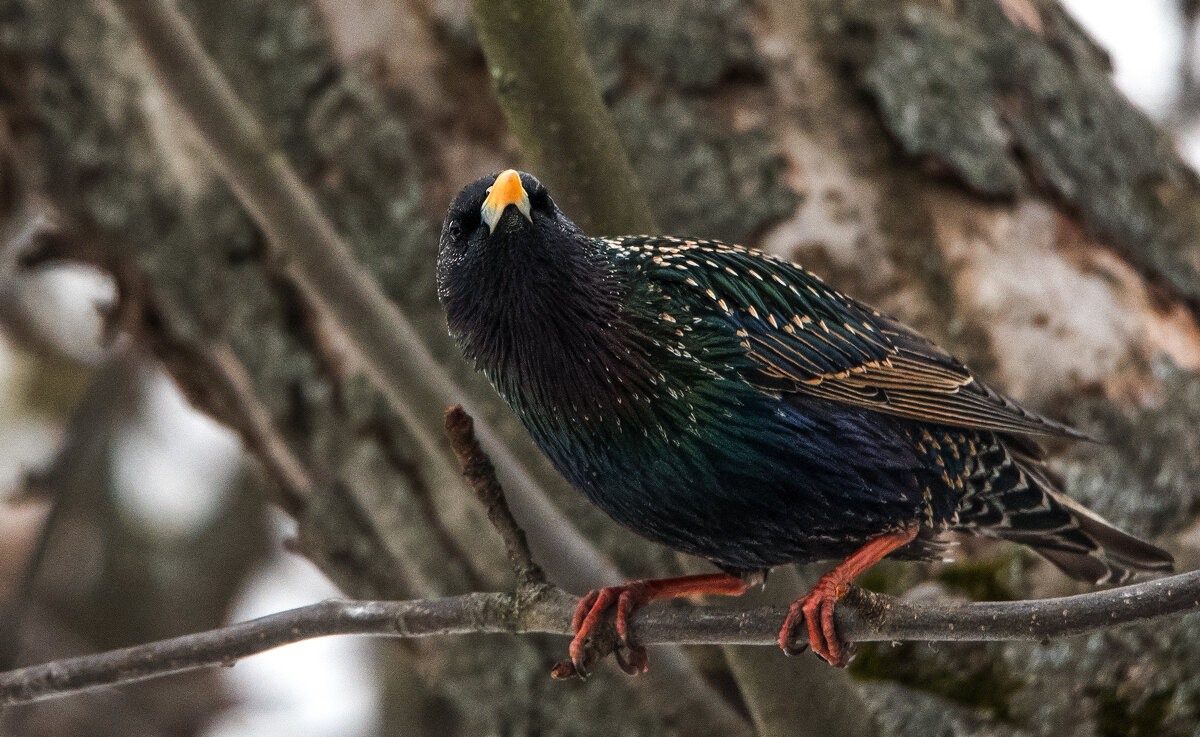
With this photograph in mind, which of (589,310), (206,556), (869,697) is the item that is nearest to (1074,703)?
(869,697)

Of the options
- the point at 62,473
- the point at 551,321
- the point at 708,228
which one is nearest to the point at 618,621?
the point at 551,321

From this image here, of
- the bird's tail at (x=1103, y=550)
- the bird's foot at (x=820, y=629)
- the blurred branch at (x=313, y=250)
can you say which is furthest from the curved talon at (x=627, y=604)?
the bird's tail at (x=1103, y=550)

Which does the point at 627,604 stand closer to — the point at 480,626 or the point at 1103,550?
the point at 480,626

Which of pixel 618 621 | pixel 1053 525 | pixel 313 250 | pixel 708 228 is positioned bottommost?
pixel 1053 525

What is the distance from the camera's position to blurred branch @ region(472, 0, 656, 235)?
294cm

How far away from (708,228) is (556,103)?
1.30m

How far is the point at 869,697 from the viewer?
3.42 meters

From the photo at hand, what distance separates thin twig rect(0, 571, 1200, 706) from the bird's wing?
61cm

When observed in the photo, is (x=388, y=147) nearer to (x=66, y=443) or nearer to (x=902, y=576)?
(x=66, y=443)

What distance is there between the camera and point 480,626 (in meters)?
2.60

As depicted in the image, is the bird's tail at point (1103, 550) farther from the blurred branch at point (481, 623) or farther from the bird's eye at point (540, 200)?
the bird's eye at point (540, 200)

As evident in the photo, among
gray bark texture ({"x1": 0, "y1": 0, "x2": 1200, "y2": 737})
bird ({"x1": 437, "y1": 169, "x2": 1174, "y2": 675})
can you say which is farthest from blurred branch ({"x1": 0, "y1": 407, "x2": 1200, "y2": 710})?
gray bark texture ({"x1": 0, "y1": 0, "x2": 1200, "y2": 737})

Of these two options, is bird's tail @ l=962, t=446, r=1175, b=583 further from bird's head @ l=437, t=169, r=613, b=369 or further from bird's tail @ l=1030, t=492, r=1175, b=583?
bird's head @ l=437, t=169, r=613, b=369

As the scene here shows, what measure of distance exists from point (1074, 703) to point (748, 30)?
8.18ft
